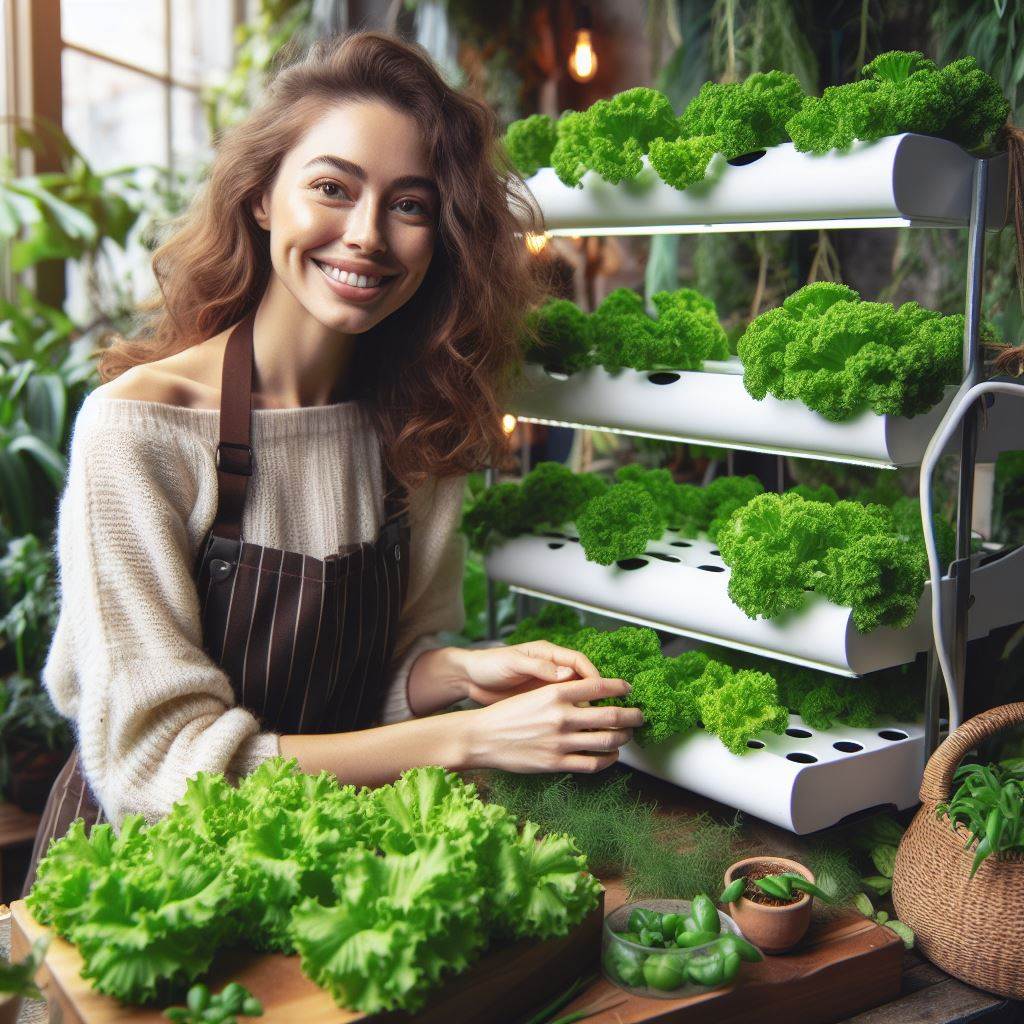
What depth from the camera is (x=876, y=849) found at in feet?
4.71

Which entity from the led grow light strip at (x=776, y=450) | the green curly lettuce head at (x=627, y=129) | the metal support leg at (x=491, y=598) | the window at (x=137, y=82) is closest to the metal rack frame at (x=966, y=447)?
the led grow light strip at (x=776, y=450)

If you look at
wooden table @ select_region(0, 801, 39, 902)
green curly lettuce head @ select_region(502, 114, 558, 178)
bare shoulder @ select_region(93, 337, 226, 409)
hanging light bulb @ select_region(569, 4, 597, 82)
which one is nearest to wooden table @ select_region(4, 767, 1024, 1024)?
bare shoulder @ select_region(93, 337, 226, 409)

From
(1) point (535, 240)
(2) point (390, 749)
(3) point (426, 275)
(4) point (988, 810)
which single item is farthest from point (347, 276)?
(4) point (988, 810)

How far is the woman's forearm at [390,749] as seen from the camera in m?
1.44

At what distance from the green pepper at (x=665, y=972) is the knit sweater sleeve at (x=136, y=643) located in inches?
21.6

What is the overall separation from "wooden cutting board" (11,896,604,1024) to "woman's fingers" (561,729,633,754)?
294 mm

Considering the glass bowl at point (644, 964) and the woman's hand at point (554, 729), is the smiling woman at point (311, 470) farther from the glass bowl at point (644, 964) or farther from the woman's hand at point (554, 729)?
the glass bowl at point (644, 964)

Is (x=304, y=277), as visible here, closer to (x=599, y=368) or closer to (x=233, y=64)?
(x=599, y=368)

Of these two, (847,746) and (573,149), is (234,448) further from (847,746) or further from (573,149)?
(847,746)

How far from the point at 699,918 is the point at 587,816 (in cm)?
27

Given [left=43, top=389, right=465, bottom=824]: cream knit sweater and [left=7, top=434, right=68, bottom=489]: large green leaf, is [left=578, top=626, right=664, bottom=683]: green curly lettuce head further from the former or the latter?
[left=7, top=434, right=68, bottom=489]: large green leaf

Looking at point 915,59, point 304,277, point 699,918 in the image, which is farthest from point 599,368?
point 699,918

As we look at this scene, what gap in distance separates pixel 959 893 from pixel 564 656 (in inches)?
20.8

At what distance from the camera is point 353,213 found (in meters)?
1.47
